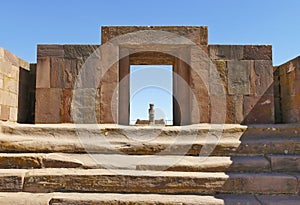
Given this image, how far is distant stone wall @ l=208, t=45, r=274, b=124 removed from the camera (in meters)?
4.97

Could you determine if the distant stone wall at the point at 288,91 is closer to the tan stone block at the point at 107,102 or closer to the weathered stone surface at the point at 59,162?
the tan stone block at the point at 107,102

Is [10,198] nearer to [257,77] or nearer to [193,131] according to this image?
[193,131]

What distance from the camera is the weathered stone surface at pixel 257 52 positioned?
5.12 m

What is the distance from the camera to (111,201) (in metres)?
2.85

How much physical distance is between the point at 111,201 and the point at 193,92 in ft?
9.15

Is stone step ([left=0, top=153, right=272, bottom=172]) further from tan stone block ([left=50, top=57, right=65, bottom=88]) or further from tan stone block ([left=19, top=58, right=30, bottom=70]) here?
tan stone block ([left=19, top=58, right=30, bottom=70])

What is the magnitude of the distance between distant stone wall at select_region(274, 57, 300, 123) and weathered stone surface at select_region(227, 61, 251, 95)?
72 cm

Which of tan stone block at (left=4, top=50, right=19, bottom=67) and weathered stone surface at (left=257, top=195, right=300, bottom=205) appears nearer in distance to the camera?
weathered stone surface at (left=257, top=195, right=300, bottom=205)

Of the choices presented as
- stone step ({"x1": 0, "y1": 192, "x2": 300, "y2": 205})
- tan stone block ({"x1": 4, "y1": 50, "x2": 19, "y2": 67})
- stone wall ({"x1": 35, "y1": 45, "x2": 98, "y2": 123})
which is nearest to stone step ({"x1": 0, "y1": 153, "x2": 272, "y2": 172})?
stone step ({"x1": 0, "y1": 192, "x2": 300, "y2": 205})

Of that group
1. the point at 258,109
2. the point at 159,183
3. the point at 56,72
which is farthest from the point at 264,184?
the point at 56,72

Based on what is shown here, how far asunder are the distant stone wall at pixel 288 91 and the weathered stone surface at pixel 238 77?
0.72 m

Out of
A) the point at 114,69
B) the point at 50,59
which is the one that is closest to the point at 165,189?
the point at 114,69

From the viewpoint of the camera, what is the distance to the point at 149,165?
3270 millimetres

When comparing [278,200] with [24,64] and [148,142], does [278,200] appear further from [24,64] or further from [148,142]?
[24,64]
